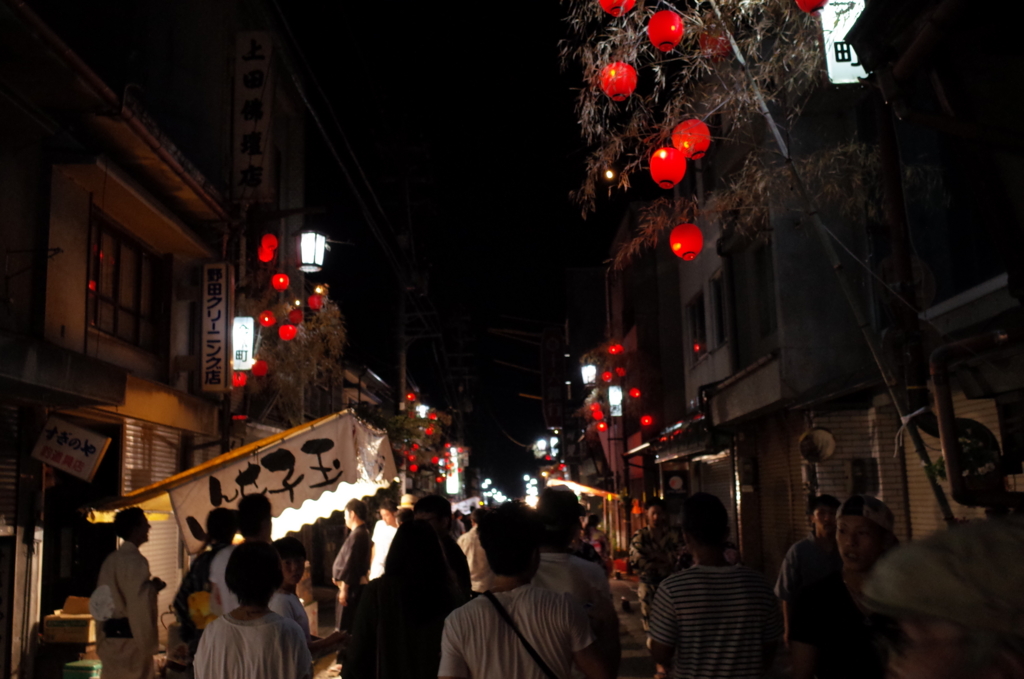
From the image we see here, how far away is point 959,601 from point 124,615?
24.1 feet

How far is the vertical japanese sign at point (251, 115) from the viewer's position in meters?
17.2

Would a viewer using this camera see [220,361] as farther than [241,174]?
No

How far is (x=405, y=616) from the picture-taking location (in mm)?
5145

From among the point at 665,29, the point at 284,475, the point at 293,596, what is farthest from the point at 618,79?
the point at 293,596

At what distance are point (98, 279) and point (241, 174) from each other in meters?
4.93

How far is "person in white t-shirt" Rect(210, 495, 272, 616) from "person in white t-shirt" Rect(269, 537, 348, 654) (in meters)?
0.21

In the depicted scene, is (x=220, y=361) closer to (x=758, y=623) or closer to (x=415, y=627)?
(x=415, y=627)

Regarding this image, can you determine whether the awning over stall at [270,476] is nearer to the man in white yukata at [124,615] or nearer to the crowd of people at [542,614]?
the man in white yukata at [124,615]

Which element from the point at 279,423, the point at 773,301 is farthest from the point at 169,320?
the point at 773,301

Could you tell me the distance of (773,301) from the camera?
53.2 ft

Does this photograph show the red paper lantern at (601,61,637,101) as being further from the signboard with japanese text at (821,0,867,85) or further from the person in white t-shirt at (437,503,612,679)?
the person in white t-shirt at (437,503,612,679)

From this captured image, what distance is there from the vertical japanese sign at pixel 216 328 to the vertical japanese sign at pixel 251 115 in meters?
2.20

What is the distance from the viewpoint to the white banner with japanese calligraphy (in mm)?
8375

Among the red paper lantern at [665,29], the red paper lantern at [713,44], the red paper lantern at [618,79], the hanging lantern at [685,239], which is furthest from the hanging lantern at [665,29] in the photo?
the hanging lantern at [685,239]
